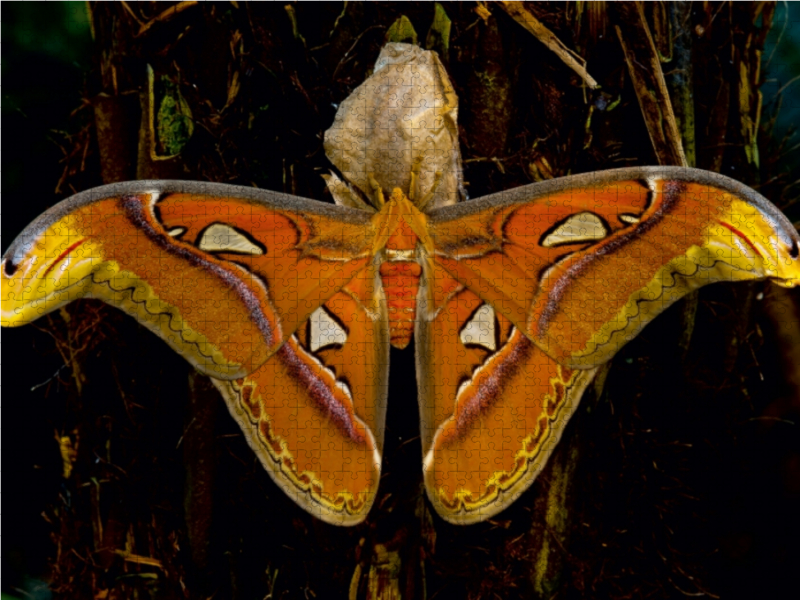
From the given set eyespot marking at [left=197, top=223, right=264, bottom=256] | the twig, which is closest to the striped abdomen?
eyespot marking at [left=197, top=223, right=264, bottom=256]

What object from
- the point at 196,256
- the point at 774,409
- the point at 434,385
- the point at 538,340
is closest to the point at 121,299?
the point at 196,256

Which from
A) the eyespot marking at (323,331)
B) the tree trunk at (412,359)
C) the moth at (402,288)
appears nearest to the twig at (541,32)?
the tree trunk at (412,359)

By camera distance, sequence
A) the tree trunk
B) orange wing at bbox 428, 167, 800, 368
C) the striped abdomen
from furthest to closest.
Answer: the tree trunk → the striped abdomen → orange wing at bbox 428, 167, 800, 368

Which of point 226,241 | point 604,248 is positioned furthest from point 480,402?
point 226,241

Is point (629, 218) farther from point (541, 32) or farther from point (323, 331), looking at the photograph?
point (323, 331)

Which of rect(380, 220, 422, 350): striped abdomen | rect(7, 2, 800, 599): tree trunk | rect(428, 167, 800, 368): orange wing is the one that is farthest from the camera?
rect(7, 2, 800, 599): tree trunk

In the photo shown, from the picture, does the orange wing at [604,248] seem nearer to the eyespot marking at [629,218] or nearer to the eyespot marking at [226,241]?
the eyespot marking at [629,218]

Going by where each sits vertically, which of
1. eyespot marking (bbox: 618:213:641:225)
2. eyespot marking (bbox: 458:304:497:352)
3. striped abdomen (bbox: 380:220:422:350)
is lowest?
eyespot marking (bbox: 458:304:497:352)

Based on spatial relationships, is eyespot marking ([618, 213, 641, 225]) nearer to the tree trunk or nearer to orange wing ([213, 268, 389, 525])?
the tree trunk
